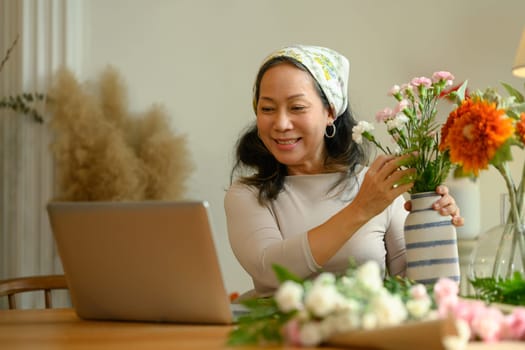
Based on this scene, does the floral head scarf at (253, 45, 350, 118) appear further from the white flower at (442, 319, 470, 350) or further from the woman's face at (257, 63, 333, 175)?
the white flower at (442, 319, 470, 350)

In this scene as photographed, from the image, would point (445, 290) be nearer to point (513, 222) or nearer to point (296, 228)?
point (513, 222)

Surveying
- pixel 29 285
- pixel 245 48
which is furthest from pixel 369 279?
pixel 245 48

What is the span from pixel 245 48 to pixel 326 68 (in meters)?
1.75

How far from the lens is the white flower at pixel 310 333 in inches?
35.0

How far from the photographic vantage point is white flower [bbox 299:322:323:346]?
0.89 metres

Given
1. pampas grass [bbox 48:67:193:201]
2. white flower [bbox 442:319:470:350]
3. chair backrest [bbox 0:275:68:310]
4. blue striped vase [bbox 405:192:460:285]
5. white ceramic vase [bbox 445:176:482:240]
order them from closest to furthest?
white flower [bbox 442:319:470:350], blue striped vase [bbox 405:192:460:285], chair backrest [bbox 0:275:68:310], white ceramic vase [bbox 445:176:482:240], pampas grass [bbox 48:67:193:201]

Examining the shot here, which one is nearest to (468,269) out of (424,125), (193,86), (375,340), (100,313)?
(424,125)

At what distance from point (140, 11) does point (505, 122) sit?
277 centimetres

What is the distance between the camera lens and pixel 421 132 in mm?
Answer: 1502

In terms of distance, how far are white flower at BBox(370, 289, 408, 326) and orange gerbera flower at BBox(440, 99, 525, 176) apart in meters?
0.40

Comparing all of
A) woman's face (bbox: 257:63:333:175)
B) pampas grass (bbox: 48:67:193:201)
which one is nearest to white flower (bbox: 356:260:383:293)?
woman's face (bbox: 257:63:333:175)

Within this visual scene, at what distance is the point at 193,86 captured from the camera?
12.2ft

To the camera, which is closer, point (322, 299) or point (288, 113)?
point (322, 299)

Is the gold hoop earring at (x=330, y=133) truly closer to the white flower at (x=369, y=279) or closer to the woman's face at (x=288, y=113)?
the woman's face at (x=288, y=113)
